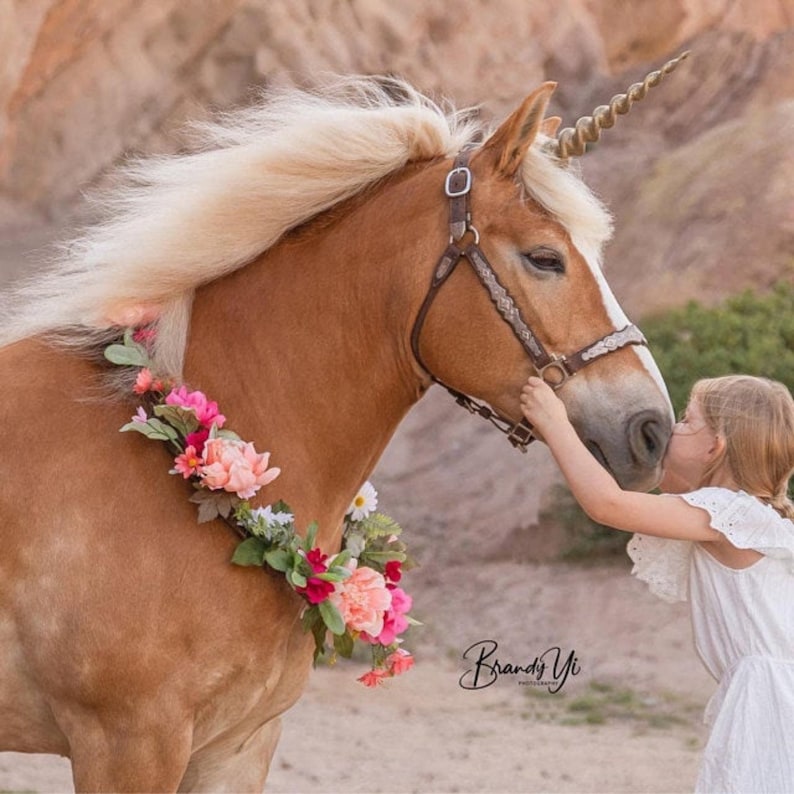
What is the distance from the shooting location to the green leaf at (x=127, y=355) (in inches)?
101

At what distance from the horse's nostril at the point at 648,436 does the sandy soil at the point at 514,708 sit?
3.23 m

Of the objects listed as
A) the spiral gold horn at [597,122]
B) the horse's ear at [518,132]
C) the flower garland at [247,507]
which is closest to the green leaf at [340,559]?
the flower garland at [247,507]

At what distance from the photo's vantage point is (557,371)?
2494mm

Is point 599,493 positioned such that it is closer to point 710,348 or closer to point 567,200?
point 567,200

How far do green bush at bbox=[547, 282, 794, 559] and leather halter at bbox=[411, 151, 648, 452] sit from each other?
5204 mm

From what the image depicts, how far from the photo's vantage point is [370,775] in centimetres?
550

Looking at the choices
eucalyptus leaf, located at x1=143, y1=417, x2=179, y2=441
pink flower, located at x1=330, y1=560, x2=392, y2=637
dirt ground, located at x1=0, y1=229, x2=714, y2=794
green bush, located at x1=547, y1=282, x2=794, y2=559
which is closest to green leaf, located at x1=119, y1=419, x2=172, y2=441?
eucalyptus leaf, located at x1=143, y1=417, x2=179, y2=441

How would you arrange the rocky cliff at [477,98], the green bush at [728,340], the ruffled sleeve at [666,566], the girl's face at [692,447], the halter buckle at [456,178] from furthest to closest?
1. the rocky cliff at [477,98]
2. the green bush at [728,340]
3. the ruffled sleeve at [666,566]
4. the girl's face at [692,447]
5. the halter buckle at [456,178]

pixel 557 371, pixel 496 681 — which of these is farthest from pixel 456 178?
pixel 496 681

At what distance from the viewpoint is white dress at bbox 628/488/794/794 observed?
2.67m

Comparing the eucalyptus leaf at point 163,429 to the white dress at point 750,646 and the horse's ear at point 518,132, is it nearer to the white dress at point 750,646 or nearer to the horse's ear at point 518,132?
the horse's ear at point 518,132

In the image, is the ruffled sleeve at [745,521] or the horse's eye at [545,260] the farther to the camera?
the ruffled sleeve at [745,521]

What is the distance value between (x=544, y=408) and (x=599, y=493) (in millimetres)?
231

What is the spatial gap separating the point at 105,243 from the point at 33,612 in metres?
0.87
